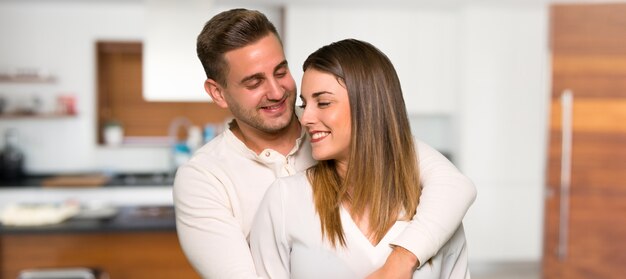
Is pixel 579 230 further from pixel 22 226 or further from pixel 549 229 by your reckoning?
pixel 22 226

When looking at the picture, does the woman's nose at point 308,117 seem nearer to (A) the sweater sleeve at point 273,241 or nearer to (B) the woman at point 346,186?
(B) the woman at point 346,186

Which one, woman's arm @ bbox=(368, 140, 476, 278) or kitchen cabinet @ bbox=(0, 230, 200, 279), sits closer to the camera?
woman's arm @ bbox=(368, 140, 476, 278)

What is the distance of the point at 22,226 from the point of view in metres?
3.64

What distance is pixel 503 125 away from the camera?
5613mm

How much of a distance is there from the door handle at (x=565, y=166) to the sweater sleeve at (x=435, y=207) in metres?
2.91

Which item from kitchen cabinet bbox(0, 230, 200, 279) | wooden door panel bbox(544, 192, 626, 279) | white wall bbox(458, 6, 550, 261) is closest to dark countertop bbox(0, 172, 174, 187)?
kitchen cabinet bbox(0, 230, 200, 279)

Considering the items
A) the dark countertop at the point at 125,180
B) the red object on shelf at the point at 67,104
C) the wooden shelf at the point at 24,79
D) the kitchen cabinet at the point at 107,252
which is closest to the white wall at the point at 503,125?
the dark countertop at the point at 125,180

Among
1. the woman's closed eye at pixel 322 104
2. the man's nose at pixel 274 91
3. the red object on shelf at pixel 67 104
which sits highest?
the man's nose at pixel 274 91

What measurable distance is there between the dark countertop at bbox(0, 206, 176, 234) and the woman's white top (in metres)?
2.33

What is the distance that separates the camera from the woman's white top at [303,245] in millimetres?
1425

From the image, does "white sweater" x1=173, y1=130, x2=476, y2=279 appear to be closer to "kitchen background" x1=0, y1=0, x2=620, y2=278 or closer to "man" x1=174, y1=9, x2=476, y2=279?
"man" x1=174, y1=9, x2=476, y2=279

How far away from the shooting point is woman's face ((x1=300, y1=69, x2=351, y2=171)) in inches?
55.9

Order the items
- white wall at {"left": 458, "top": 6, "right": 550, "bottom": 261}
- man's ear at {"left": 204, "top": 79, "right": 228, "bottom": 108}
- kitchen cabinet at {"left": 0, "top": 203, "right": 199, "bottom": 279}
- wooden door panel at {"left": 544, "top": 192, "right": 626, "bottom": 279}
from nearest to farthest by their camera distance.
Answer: man's ear at {"left": 204, "top": 79, "right": 228, "bottom": 108}, kitchen cabinet at {"left": 0, "top": 203, "right": 199, "bottom": 279}, wooden door panel at {"left": 544, "top": 192, "right": 626, "bottom": 279}, white wall at {"left": 458, "top": 6, "right": 550, "bottom": 261}

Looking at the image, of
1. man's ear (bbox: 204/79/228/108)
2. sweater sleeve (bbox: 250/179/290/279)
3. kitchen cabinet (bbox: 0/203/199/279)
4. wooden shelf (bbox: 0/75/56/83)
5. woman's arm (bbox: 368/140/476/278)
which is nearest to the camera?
woman's arm (bbox: 368/140/476/278)
